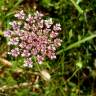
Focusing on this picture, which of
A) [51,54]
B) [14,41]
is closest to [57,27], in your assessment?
[51,54]

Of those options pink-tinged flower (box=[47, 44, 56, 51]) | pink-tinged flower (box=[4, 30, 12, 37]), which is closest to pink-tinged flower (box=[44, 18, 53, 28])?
pink-tinged flower (box=[47, 44, 56, 51])

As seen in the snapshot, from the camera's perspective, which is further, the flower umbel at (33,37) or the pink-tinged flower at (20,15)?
the pink-tinged flower at (20,15)

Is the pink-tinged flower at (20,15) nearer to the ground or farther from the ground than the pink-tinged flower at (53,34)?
farther from the ground

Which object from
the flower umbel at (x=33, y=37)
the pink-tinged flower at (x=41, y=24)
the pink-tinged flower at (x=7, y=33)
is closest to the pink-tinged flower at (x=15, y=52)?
the flower umbel at (x=33, y=37)

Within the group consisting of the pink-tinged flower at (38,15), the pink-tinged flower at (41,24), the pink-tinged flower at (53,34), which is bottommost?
the pink-tinged flower at (53,34)

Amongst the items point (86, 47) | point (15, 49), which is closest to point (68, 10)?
point (86, 47)

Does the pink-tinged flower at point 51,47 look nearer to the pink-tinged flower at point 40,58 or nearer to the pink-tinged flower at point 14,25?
the pink-tinged flower at point 40,58

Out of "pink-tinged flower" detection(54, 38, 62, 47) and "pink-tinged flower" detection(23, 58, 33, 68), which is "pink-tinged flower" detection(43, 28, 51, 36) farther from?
"pink-tinged flower" detection(23, 58, 33, 68)
